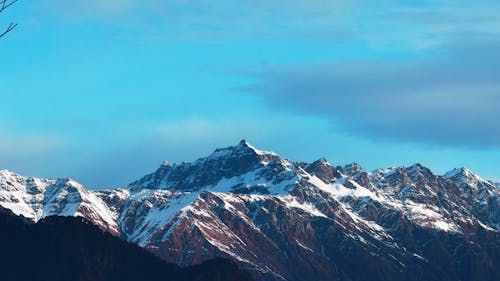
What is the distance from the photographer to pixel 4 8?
116 metres

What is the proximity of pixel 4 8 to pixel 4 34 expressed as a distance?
225cm

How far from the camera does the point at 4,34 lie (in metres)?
116
